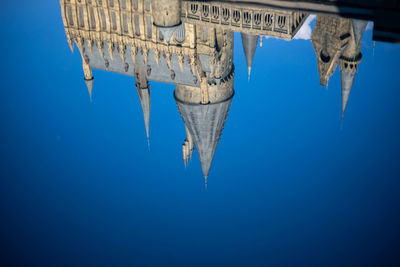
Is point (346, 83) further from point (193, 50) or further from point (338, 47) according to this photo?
point (193, 50)

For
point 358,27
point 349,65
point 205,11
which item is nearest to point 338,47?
point 349,65

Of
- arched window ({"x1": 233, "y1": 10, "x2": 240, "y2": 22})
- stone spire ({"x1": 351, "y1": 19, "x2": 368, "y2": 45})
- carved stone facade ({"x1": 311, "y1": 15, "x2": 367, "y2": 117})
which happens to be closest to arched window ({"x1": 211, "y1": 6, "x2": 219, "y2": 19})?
arched window ({"x1": 233, "y1": 10, "x2": 240, "y2": 22})

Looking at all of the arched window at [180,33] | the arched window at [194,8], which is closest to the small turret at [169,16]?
the arched window at [180,33]

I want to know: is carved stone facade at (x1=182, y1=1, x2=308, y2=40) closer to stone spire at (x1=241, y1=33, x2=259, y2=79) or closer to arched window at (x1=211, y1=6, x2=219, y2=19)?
arched window at (x1=211, y1=6, x2=219, y2=19)

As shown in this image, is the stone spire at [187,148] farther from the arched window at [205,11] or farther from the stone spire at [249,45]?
the arched window at [205,11]

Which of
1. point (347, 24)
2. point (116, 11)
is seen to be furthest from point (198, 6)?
point (347, 24)
